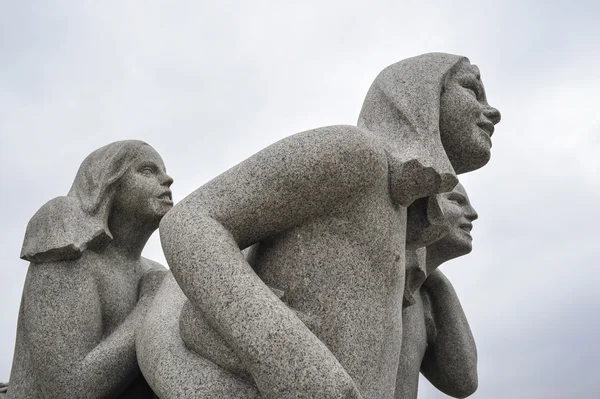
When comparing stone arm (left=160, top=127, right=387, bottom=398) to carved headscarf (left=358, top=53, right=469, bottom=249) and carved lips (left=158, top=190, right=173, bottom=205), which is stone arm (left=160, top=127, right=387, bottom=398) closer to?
carved headscarf (left=358, top=53, right=469, bottom=249)

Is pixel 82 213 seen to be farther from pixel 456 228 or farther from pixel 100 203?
pixel 456 228

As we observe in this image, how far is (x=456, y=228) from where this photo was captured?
16.2ft

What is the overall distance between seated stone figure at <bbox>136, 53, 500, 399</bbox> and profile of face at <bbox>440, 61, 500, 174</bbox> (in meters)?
0.27

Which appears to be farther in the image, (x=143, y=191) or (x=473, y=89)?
(x=143, y=191)

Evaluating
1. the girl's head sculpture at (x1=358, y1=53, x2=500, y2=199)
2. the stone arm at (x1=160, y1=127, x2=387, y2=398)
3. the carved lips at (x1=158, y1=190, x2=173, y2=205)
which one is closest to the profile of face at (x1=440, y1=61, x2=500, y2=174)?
the girl's head sculpture at (x1=358, y1=53, x2=500, y2=199)

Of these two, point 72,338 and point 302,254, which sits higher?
point 302,254

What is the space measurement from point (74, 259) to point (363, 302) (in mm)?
1963

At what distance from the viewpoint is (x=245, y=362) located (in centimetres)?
287

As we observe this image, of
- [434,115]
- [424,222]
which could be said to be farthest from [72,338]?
[434,115]

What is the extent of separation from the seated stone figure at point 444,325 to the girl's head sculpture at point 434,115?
87 centimetres

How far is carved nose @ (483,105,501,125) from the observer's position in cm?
402

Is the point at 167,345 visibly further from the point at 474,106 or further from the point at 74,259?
the point at 474,106

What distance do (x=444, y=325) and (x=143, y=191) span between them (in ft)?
7.76

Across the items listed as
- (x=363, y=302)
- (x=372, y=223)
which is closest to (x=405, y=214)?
(x=372, y=223)
